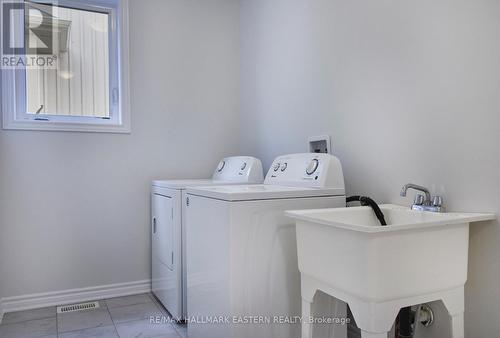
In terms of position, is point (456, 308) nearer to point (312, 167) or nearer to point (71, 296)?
point (312, 167)

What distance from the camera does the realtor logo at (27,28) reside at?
2.33m

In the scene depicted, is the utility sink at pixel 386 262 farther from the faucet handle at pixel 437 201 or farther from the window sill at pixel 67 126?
the window sill at pixel 67 126

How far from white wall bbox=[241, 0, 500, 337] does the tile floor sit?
A: 4.37 feet

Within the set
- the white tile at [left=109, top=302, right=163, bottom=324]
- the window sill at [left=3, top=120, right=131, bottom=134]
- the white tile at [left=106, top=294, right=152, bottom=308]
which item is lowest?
the white tile at [left=106, top=294, right=152, bottom=308]

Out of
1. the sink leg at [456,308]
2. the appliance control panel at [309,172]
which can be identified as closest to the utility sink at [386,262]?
the sink leg at [456,308]

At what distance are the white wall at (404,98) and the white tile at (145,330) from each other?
1286 mm

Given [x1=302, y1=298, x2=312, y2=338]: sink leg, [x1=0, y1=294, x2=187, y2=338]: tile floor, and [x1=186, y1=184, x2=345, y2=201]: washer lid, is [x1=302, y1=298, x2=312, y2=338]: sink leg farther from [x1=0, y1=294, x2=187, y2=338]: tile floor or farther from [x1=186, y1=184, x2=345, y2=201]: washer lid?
[x1=0, y1=294, x2=187, y2=338]: tile floor

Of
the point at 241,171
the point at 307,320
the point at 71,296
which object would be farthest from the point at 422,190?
the point at 71,296

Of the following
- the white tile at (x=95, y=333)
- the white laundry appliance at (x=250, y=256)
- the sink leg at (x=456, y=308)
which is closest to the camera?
the sink leg at (x=456, y=308)

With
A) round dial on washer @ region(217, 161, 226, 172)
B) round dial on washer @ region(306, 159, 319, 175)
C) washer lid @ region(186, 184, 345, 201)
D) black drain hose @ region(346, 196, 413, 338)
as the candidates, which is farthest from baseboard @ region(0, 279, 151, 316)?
black drain hose @ region(346, 196, 413, 338)

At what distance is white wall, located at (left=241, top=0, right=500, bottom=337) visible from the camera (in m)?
1.25

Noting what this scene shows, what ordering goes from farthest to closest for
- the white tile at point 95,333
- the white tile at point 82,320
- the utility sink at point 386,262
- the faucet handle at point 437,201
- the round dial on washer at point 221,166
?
the round dial on washer at point 221,166, the white tile at point 82,320, the white tile at point 95,333, the faucet handle at point 437,201, the utility sink at point 386,262

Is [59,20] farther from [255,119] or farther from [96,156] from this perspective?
[255,119]

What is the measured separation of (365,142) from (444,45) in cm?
55
